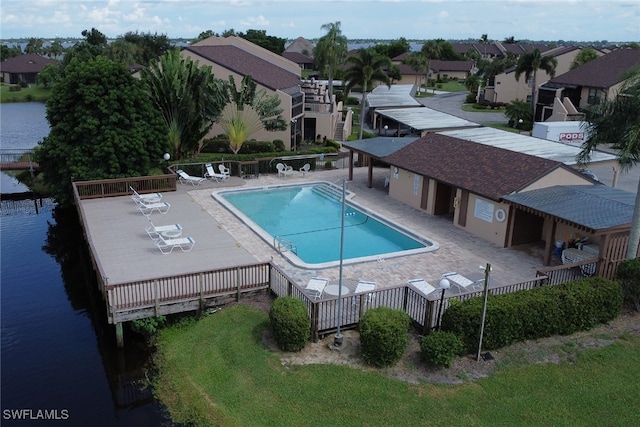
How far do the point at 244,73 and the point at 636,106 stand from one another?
99.5 ft

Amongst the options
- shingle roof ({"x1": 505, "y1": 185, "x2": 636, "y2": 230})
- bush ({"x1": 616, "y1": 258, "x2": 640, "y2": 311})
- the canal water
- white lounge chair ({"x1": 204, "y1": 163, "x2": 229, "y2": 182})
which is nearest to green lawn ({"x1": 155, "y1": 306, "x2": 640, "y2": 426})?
the canal water

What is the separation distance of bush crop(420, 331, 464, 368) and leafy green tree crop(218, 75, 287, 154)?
26.4 m

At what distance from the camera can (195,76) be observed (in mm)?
34531

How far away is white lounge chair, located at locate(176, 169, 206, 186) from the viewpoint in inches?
1197

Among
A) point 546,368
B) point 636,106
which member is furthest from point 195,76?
point 546,368

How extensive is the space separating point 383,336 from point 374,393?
1384 mm

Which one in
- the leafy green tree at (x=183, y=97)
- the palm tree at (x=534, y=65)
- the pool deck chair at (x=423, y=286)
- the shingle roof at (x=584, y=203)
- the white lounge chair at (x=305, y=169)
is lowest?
the white lounge chair at (x=305, y=169)

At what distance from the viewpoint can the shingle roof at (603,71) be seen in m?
53.3

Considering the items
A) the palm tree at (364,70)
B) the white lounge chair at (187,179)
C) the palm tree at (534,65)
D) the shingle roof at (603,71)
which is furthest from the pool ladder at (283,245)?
the palm tree at (534,65)

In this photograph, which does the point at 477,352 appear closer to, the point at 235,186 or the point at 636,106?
the point at 636,106

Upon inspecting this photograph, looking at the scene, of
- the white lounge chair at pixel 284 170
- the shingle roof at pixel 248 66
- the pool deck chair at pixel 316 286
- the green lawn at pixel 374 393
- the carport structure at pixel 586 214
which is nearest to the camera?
the green lawn at pixel 374 393

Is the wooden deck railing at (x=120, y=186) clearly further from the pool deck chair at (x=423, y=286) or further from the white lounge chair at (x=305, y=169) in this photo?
Answer: the pool deck chair at (x=423, y=286)

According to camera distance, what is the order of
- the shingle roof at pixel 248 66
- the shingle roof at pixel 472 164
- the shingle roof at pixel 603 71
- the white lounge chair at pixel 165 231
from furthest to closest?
1. the shingle roof at pixel 603 71
2. the shingle roof at pixel 248 66
3. the shingle roof at pixel 472 164
4. the white lounge chair at pixel 165 231

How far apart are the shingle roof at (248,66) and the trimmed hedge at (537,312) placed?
2966cm
